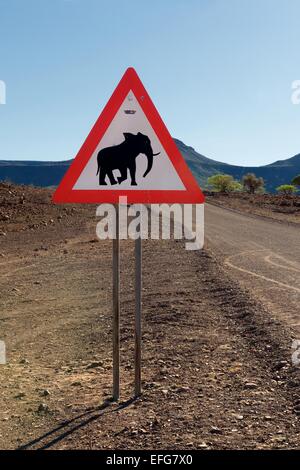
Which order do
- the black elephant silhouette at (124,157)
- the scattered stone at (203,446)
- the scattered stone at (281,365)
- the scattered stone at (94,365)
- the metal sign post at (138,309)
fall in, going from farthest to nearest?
the scattered stone at (94,365)
the scattered stone at (281,365)
the metal sign post at (138,309)
the black elephant silhouette at (124,157)
the scattered stone at (203,446)

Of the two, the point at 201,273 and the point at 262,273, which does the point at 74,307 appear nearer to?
the point at 201,273

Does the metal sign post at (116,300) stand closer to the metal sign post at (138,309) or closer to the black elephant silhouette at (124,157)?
the metal sign post at (138,309)

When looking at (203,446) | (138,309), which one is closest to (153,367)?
(138,309)

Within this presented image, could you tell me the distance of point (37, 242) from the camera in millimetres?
16312

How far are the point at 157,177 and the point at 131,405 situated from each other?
1.62 m

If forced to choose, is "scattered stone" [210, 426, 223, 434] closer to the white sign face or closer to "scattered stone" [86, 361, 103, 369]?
the white sign face

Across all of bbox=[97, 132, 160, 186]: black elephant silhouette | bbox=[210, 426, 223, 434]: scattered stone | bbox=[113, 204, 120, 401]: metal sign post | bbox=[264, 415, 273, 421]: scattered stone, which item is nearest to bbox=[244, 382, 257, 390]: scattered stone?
bbox=[264, 415, 273, 421]: scattered stone

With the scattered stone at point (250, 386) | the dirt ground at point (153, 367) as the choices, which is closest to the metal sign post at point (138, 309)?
the dirt ground at point (153, 367)

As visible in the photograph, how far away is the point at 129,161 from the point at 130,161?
1cm

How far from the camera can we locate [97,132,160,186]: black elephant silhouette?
3.71 m

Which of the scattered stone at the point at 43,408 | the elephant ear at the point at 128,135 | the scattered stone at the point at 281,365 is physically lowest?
the scattered stone at the point at 43,408

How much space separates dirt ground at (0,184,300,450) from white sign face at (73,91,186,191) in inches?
60.7

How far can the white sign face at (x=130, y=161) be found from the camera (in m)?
3.74
